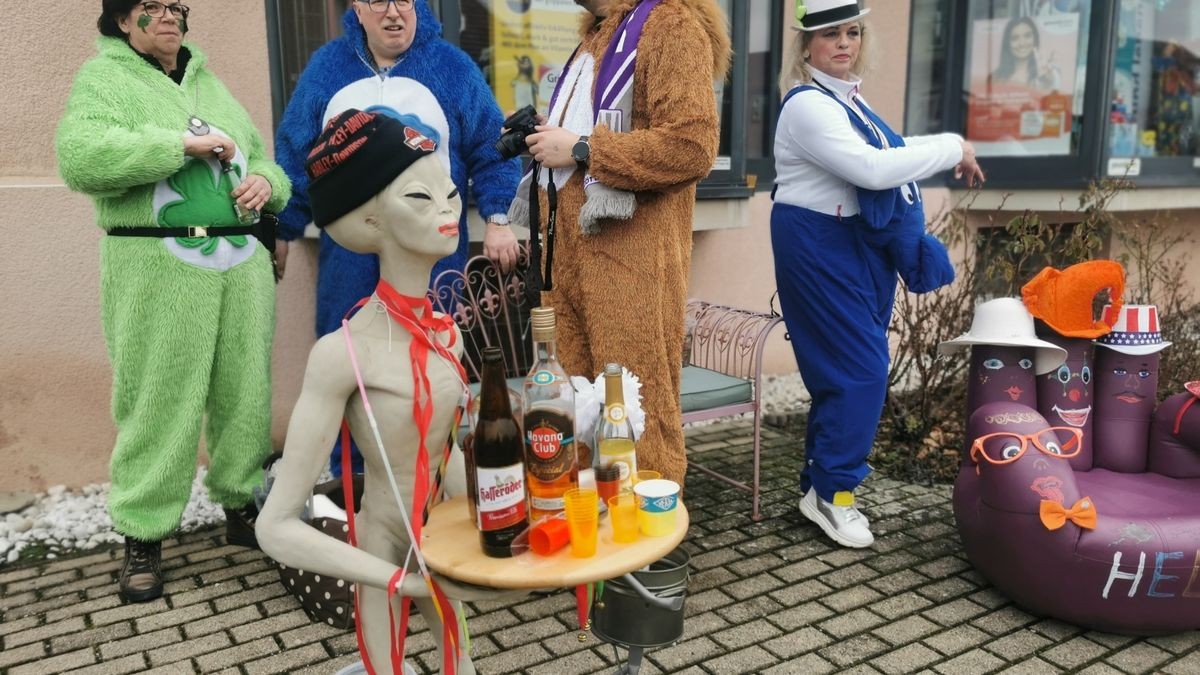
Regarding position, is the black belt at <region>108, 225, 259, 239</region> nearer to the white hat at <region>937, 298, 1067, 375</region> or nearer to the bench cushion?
the bench cushion

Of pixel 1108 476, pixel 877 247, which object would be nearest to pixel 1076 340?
pixel 1108 476

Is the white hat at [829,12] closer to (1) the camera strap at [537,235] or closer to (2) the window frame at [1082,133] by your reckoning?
(1) the camera strap at [537,235]

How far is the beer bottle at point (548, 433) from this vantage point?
167cm

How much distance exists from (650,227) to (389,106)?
1.06m

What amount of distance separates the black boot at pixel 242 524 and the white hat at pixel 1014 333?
2751 mm

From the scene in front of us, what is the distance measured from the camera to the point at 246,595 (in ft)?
10.0

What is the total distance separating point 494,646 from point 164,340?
149 cm

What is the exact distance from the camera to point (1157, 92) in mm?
6859

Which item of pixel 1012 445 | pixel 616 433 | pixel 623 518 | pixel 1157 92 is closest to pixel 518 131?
pixel 616 433

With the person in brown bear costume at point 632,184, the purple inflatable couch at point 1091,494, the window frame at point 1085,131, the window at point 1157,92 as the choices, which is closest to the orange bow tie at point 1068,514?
the purple inflatable couch at point 1091,494

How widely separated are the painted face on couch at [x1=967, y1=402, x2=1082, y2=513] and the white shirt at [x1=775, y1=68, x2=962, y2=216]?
87cm

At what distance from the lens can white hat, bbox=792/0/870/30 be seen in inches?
122

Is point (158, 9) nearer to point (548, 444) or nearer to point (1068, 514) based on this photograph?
point (548, 444)

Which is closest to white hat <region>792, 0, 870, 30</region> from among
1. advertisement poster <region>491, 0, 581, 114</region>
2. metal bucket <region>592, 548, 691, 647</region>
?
advertisement poster <region>491, 0, 581, 114</region>
